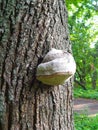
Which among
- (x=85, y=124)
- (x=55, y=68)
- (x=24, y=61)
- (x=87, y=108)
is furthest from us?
(x=87, y=108)

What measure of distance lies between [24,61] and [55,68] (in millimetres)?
212

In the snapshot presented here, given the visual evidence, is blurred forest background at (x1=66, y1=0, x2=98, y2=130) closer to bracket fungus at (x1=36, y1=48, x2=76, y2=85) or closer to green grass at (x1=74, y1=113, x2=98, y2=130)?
green grass at (x1=74, y1=113, x2=98, y2=130)

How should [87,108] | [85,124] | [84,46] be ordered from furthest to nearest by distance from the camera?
1. [84,46]
2. [87,108]
3. [85,124]

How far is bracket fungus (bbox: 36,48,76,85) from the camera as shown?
127cm

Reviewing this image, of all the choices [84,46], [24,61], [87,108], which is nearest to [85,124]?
[87,108]

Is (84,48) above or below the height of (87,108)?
above

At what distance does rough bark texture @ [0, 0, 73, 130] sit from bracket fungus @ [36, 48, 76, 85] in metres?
0.07

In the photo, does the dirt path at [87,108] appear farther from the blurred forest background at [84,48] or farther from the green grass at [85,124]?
the blurred forest background at [84,48]

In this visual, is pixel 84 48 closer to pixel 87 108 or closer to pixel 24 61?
pixel 87 108

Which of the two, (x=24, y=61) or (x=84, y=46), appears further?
(x=84, y=46)

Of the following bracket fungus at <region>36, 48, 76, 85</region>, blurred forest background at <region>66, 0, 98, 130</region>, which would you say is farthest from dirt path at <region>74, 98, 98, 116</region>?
bracket fungus at <region>36, 48, 76, 85</region>

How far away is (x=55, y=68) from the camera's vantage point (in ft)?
4.16

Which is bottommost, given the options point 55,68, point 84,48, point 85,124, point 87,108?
point 87,108

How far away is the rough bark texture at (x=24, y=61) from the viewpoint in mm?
1397
